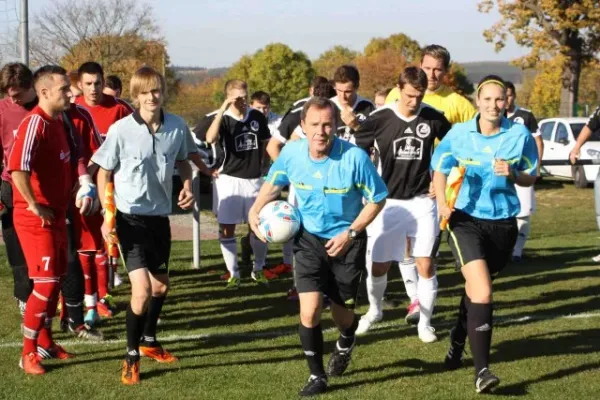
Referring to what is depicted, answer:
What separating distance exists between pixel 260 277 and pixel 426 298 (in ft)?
11.1

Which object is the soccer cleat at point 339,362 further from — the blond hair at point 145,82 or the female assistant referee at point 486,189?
the blond hair at point 145,82

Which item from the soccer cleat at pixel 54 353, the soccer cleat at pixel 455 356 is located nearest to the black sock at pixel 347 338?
the soccer cleat at pixel 455 356

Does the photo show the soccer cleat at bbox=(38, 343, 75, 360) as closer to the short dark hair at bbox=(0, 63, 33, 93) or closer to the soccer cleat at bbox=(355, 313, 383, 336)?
the short dark hair at bbox=(0, 63, 33, 93)

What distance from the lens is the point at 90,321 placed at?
8.43 meters

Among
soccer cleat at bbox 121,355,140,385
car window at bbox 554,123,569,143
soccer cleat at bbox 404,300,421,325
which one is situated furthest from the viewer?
car window at bbox 554,123,569,143

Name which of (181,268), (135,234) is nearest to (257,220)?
(135,234)

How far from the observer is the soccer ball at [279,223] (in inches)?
244

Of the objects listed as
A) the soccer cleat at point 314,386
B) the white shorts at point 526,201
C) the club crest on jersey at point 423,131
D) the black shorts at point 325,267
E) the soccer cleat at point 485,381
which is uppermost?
the club crest on jersey at point 423,131

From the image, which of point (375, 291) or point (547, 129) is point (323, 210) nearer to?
point (375, 291)

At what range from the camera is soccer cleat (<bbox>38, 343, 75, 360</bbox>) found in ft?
23.7

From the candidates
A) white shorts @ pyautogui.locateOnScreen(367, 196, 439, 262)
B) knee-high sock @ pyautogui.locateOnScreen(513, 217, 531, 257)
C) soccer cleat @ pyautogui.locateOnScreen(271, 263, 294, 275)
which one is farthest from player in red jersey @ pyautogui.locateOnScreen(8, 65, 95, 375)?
knee-high sock @ pyautogui.locateOnScreen(513, 217, 531, 257)

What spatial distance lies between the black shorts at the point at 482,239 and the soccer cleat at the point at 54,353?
316 centimetres

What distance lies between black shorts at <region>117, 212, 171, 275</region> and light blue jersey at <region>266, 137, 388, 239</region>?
3.51 feet

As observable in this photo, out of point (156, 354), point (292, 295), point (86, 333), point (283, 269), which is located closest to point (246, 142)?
point (283, 269)
